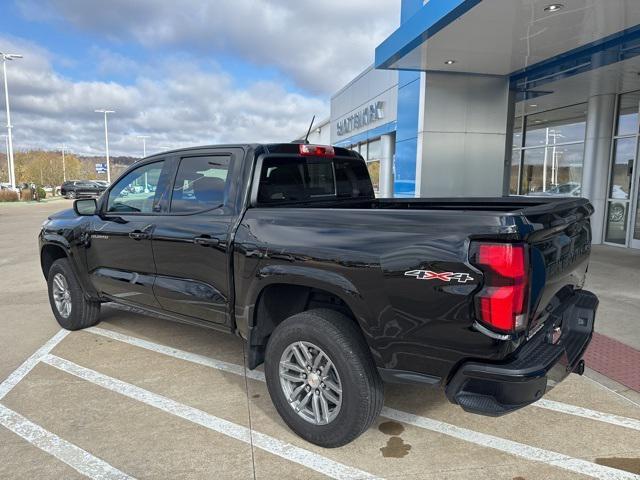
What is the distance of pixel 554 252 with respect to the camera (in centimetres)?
266

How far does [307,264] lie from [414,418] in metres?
1.41

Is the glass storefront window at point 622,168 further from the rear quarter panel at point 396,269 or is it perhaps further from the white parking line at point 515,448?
the rear quarter panel at point 396,269

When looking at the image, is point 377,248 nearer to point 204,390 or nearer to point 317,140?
point 204,390

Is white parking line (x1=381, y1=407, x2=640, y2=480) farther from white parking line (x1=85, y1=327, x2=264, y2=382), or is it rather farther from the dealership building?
the dealership building

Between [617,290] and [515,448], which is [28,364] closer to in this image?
[515,448]

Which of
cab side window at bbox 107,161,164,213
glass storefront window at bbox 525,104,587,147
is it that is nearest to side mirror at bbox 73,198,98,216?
cab side window at bbox 107,161,164,213

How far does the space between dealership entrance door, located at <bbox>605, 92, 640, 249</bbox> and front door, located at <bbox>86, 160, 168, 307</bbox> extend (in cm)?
1025

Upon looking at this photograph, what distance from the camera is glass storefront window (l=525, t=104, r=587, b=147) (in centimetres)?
1251

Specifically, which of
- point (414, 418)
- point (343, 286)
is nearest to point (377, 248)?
point (343, 286)

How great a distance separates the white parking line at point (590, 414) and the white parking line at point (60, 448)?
2901mm

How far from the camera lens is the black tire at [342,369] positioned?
2787 millimetres

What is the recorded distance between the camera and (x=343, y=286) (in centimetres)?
277

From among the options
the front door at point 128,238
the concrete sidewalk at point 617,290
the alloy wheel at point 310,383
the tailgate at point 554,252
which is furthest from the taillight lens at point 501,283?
the concrete sidewalk at point 617,290

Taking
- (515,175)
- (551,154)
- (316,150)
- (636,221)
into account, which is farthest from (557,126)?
(316,150)
